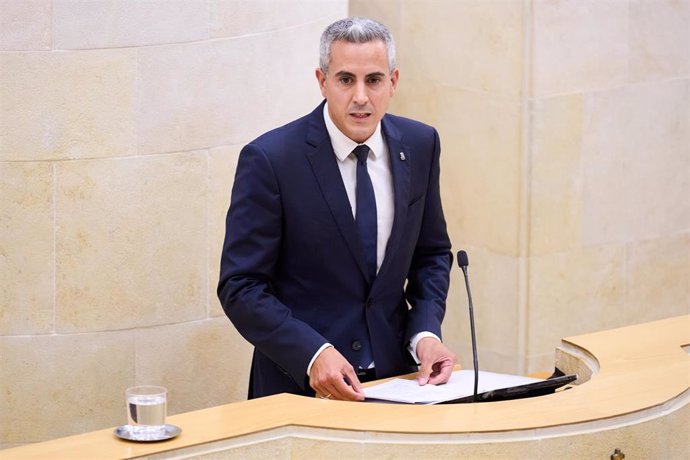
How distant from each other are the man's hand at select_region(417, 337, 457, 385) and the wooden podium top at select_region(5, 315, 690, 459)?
1.40ft

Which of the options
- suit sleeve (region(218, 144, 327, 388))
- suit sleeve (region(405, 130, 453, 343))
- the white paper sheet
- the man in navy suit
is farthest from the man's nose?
the white paper sheet

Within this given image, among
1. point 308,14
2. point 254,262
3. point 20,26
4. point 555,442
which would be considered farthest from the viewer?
point 308,14

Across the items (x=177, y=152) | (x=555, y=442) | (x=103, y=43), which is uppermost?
(x=103, y=43)

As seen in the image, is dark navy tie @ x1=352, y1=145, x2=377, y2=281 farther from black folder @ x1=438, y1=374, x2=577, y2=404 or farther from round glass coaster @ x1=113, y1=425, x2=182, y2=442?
round glass coaster @ x1=113, y1=425, x2=182, y2=442

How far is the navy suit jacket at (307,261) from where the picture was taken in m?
4.38

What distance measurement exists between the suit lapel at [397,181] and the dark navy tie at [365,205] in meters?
0.06

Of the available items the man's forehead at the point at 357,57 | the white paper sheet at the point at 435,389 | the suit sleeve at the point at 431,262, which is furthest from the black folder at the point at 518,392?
the man's forehead at the point at 357,57

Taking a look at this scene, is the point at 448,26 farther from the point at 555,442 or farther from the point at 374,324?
the point at 555,442

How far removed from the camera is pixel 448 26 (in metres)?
7.10

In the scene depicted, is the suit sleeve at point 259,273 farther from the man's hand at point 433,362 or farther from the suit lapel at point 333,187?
the man's hand at point 433,362

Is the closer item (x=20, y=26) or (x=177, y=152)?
(x=20, y=26)

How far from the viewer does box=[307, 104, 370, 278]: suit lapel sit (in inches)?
177

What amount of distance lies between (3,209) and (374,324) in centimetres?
174

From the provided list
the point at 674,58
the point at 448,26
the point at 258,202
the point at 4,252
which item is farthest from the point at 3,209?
the point at 674,58
